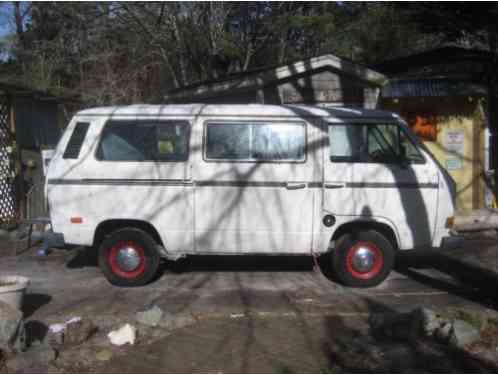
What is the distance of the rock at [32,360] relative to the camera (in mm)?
4859

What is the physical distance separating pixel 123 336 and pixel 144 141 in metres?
2.70

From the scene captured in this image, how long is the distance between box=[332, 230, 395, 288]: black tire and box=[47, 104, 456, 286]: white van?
0.01m

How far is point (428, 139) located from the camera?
12211mm

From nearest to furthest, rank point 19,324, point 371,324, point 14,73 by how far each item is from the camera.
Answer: point 19,324
point 371,324
point 14,73

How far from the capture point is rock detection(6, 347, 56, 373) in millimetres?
4859

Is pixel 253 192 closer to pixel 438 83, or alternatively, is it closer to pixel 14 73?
pixel 438 83

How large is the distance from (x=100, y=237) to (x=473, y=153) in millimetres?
8247

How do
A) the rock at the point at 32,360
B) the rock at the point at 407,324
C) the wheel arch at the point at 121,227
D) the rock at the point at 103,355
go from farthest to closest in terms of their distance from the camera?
the wheel arch at the point at 121,227, the rock at the point at 407,324, the rock at the point at 103,355, the rock at the point at 32,360

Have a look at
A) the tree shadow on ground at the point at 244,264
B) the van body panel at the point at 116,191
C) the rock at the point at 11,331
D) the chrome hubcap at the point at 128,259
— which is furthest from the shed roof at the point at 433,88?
the rock at the point at 11,331

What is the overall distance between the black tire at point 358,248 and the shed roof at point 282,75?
5.37 metres

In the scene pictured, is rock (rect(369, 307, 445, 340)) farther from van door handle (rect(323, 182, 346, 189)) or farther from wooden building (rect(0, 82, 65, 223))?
wooden building (rect(0, 82, 65, 223))

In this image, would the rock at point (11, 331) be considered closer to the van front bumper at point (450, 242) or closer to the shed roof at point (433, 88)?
the van front bumper at point (450, 242)

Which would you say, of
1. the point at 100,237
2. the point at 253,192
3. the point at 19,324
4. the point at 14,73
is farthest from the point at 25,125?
the point at 14,73

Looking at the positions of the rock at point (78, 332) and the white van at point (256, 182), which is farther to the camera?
the white van at point (256, 182)
